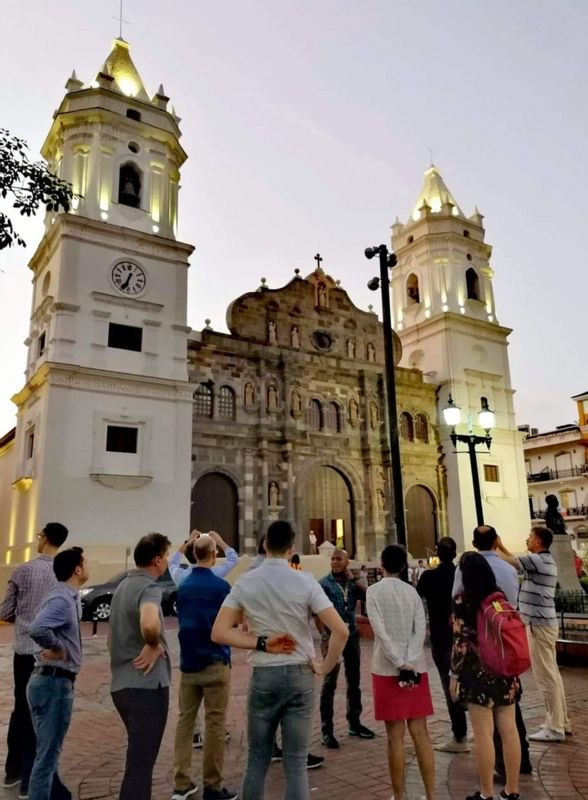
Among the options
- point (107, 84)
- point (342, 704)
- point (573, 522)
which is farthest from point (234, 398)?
point (573, 522)

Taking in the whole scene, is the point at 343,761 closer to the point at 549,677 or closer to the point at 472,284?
the point at 549,677

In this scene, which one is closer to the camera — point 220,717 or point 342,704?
point 220,717

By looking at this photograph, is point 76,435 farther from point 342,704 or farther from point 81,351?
point 342,704

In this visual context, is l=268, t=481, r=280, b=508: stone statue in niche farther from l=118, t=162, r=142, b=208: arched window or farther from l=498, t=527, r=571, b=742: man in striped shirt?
l=498, t=527, r=571, b=742: man in striped shirt

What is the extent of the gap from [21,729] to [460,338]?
32131 millimetres

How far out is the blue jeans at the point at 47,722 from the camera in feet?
13.6

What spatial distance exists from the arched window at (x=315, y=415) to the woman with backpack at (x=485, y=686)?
24.2 meters

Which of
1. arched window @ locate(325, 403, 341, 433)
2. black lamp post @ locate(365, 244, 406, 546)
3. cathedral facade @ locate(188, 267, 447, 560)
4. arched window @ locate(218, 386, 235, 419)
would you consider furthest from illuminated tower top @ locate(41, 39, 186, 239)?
black lamp post @ locate(365, 244, 406, 546)

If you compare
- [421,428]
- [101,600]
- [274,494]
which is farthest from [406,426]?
[101,600]

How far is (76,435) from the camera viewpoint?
21.5 meters

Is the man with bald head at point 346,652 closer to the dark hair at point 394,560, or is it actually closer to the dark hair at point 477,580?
the dark hair at point 394,560

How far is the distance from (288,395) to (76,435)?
10.0m

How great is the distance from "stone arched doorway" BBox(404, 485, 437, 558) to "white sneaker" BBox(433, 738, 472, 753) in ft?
82.0

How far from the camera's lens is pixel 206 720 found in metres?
4.92
